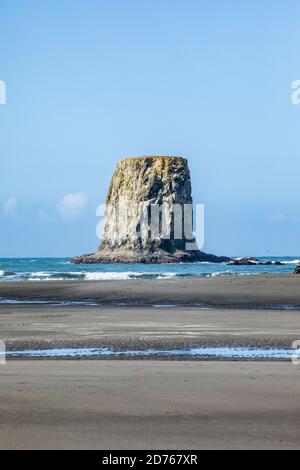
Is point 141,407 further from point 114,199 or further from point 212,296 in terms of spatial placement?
point 114,199

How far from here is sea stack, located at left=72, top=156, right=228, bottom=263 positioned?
13012cm

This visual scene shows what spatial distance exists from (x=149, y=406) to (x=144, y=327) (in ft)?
30.3

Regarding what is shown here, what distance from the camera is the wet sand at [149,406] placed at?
6.17m

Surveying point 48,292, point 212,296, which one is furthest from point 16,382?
point 48,292

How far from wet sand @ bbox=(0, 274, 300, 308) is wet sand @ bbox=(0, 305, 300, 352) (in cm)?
375

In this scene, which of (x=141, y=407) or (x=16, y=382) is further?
(x=16, y=382)

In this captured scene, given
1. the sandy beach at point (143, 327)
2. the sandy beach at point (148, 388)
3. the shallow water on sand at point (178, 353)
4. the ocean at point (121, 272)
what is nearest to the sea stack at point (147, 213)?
the ocean at point (121, 272)

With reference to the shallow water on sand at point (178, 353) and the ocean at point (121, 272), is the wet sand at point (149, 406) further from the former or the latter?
the ocean at point (121, 272)

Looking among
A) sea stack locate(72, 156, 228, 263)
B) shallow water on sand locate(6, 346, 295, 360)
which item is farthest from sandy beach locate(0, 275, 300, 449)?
sea stack locate(72, 156, 228, 263)

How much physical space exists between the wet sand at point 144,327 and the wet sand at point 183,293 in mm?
3752

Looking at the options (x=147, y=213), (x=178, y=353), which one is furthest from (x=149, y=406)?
(x=147, y=213)

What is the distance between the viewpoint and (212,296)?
93.6ft

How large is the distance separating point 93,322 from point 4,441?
12185 mm

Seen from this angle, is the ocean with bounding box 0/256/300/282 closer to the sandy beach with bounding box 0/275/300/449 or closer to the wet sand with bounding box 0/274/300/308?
the wet sand with bounding box 0/274/300/308
